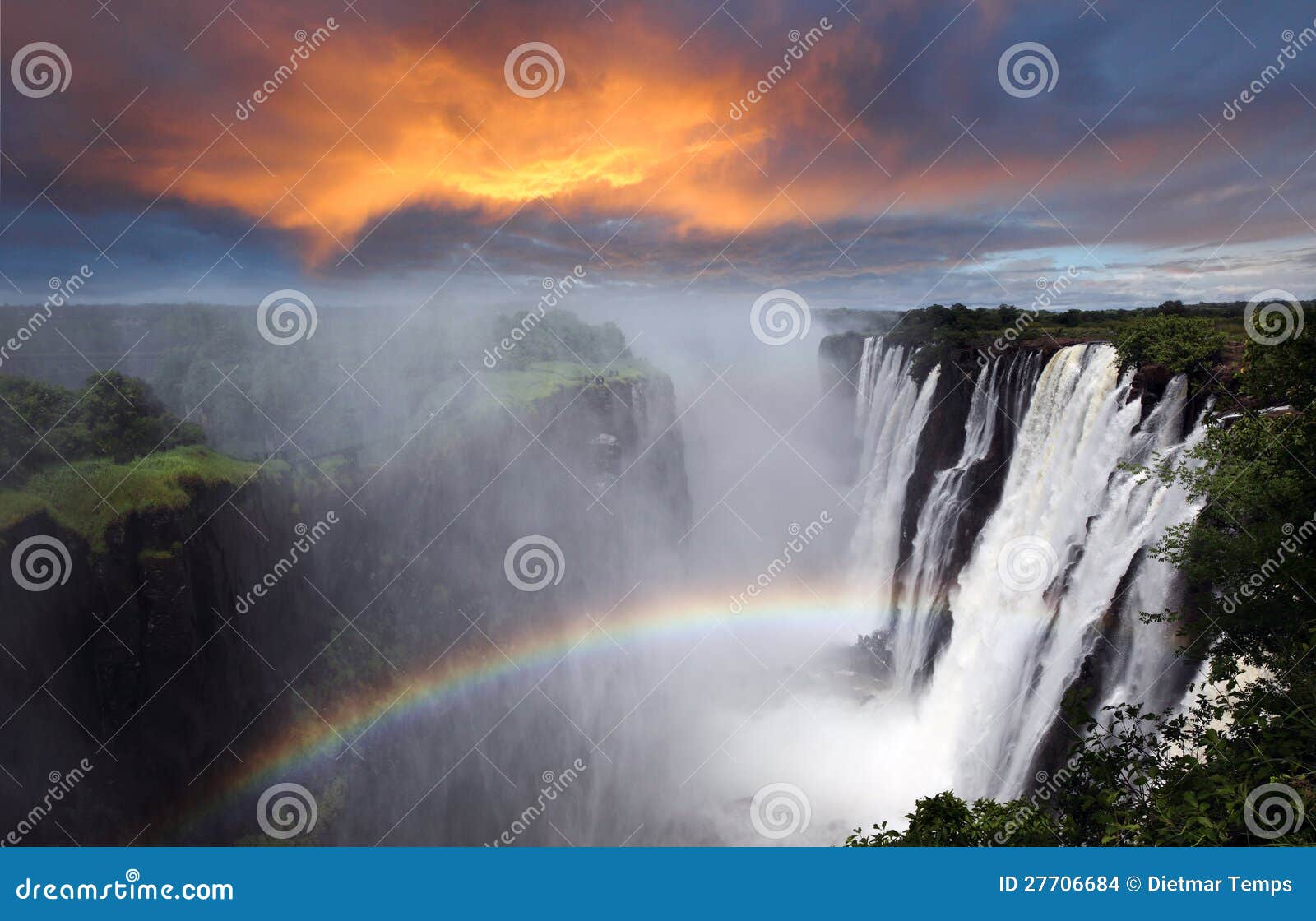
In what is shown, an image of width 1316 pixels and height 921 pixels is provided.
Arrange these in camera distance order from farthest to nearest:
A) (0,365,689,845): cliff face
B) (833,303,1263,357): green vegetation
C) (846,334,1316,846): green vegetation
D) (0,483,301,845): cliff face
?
(833,303,1263,357): green vegetation
(0,365,689,845): cliff face
(0,483,301,845): cliff face
(846,334,1316,846): green vegetation

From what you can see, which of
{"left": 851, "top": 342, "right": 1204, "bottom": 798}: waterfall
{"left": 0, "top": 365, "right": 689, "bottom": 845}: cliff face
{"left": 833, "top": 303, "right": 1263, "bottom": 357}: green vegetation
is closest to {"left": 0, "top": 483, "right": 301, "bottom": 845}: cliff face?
{"left": 0, "top": 365, "right": 689, "bottom": 845}: cliff face

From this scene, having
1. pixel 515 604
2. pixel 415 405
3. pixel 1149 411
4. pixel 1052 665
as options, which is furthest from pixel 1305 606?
pixel 415 405

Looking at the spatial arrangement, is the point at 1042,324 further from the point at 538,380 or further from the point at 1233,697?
the point at 538,380

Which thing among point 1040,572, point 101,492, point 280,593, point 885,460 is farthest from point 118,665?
point 885,460

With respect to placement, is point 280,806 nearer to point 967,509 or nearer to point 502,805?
point 502,805

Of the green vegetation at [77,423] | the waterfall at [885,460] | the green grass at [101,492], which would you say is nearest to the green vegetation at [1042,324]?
the waterfall at [885,460]

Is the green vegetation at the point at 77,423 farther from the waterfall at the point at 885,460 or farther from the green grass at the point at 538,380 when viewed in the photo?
the waterfall at the point at 885,460

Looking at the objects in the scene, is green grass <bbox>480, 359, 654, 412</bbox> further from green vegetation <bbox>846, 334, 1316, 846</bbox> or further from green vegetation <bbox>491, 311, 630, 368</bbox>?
green vegetation <bbox>846, 334, 1316, 846</bbox>
